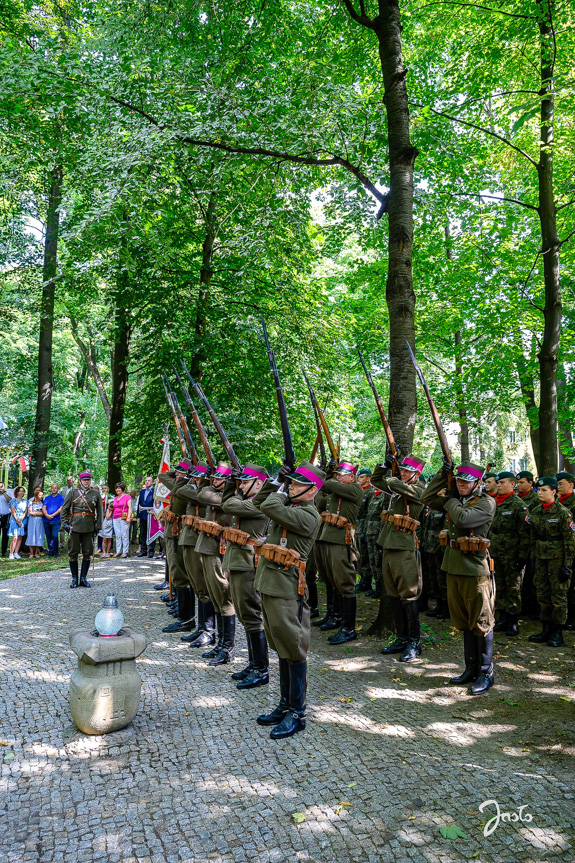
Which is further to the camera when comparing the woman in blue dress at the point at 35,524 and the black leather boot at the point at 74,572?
the woman in blue dress at the point at 35,524

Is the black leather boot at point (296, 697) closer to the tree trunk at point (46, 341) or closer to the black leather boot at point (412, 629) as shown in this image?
the black leather boot at point (412, 629)

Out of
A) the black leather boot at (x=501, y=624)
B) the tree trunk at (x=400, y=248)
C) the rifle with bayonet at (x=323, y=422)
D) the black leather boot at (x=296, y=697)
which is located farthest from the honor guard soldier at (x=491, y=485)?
the black leather boot at (x=296, y=697)

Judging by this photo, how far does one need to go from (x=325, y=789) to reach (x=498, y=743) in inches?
66.5

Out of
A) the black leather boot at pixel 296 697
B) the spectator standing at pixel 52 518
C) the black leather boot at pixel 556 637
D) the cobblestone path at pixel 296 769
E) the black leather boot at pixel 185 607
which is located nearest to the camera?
the cobblestone path at pixel 296 769

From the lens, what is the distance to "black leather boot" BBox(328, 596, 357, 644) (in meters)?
8.12

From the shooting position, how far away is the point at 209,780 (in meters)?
4.34

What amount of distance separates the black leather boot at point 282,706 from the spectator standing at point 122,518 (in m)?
11.1

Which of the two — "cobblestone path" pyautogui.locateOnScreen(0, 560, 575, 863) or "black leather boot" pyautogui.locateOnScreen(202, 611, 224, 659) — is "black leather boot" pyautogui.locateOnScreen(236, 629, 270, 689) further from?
"black leather boot" pyautogui.locateOnScreen(202, 611, 224, 659)

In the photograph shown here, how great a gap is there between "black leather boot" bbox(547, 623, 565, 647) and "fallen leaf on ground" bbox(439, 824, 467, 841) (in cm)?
478

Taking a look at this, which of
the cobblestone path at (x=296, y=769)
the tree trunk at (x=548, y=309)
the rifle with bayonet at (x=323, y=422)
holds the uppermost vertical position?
the tree trunk at (x=548, y=309)

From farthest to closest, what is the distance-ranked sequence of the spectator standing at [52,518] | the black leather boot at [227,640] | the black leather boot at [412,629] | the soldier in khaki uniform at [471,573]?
the spectator standing at [52,518] < the black leather boot at [412,629] < the black leather boot at [227,640] < the soldier in khaki uniform at [471,573]

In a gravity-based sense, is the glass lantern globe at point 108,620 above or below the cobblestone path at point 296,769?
above

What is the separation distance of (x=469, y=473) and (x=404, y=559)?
4.95 ft

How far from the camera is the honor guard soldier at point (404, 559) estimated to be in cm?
727
